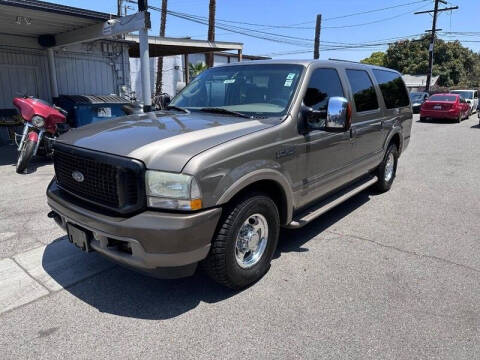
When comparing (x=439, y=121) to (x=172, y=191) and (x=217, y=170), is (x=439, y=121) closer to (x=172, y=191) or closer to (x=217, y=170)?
(x=217, y=170)

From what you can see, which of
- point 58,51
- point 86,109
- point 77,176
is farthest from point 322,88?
point 58,51

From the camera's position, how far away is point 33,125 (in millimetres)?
7555

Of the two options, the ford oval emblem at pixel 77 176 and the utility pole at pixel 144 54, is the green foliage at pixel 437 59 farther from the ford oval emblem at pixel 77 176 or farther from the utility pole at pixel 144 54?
the ford oval emblem at pixel 77 176

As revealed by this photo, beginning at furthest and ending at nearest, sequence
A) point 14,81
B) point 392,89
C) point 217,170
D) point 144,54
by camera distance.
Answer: point 14,81
point 144,54
point 392,89
point 217,170

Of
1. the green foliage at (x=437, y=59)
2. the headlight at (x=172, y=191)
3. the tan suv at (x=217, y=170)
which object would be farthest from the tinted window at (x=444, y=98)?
the green foliage at (x=437, y=59)

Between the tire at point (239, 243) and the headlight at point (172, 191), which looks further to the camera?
the tire at point (239, 243)

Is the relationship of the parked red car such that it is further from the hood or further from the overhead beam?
the hood

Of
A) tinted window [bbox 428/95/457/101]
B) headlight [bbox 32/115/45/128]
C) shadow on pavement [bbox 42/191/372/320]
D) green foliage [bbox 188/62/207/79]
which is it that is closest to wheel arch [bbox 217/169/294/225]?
shadow on pavement [bbox 42/191/372/320]

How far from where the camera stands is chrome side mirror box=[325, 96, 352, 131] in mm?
3475

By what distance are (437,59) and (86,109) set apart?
49206mm

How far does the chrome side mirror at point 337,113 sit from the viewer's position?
3.47m

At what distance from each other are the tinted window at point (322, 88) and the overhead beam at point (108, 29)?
223 inches

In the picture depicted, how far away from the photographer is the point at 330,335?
273 cm

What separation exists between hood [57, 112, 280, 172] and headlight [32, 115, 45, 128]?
4.68 metres
